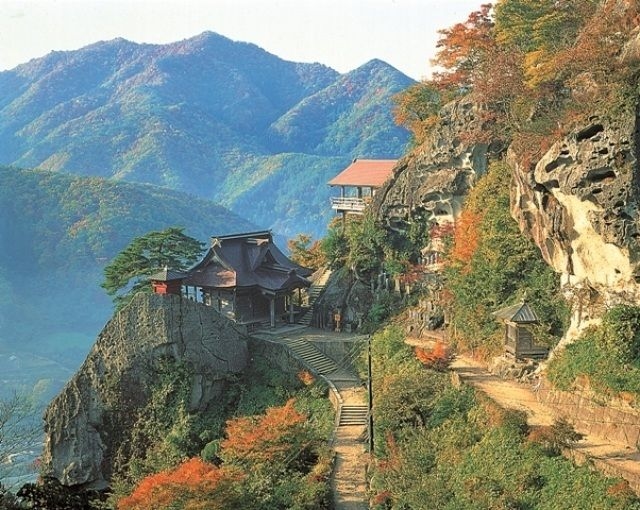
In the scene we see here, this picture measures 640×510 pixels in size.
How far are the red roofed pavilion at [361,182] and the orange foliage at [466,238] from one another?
32.9ft

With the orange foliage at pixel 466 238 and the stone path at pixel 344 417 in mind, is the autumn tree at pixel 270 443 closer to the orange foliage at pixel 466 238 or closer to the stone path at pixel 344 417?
the stone path at pixel 344 417

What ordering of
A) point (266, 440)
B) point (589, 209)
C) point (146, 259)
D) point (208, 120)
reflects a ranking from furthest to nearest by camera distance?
point (208, 120), point (146, 259), point (266, 440), point (589, 209)

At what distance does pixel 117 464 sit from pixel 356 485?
A: 13023mm

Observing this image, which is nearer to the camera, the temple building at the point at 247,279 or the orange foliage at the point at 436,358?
the orange foliage at the point at 436,358

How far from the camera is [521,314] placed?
877 inches

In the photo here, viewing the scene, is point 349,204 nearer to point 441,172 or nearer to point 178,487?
point 441,172

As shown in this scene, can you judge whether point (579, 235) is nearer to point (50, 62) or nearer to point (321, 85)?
point (321, 85)

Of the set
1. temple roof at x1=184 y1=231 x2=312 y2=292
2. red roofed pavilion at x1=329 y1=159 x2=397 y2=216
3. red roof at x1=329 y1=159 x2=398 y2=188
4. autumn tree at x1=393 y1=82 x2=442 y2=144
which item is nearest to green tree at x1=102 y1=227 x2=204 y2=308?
temple roof at x1=184 y1=231 x2=312 y2=292

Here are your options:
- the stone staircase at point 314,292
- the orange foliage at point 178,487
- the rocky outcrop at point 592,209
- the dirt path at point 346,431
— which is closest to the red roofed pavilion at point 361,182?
the stone staircase at point 314,292

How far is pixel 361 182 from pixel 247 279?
993 cm

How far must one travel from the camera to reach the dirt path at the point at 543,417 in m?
15.4

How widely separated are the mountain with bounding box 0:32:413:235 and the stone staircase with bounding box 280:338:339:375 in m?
90.8

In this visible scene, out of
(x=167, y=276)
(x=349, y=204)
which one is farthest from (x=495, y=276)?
(x=349, y=204)

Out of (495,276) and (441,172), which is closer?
(495,276)
